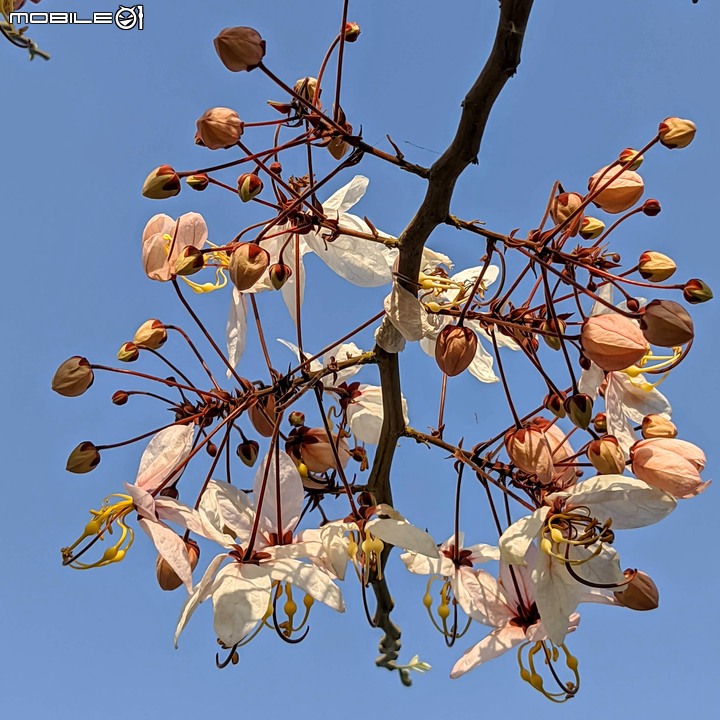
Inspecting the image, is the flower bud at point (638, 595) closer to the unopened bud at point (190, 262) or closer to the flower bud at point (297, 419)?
the flower bud at point (297, 419)

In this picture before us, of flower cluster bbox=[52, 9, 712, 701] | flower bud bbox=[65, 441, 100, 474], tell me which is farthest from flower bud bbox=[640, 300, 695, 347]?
flower bud bbox=[65, 441, 100, 474]

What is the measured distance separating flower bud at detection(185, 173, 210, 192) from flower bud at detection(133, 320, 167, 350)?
11.9 inches

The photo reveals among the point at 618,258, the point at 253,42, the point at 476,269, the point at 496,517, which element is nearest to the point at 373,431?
the point at 496,517

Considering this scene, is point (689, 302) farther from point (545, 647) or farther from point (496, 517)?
point (545, 647)

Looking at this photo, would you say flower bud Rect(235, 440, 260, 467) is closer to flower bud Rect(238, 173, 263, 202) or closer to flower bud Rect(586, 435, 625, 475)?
flower bud Rect(238, 173, 263, 202)

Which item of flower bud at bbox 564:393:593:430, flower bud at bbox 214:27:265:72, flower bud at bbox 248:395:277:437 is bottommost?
flower bud at bbox 564:393:593:430

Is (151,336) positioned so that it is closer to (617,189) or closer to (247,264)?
(247,264)

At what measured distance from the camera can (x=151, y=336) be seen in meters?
1.75

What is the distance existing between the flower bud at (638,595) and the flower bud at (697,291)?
47cm

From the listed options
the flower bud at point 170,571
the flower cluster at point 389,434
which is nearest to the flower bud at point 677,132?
the flower cluster at point 389,434

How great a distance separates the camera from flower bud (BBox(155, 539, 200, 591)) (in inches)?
62.8

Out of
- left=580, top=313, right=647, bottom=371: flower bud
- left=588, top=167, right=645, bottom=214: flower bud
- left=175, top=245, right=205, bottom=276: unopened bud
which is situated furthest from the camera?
left=588, top=167, right=645, bottom=214: flower bud

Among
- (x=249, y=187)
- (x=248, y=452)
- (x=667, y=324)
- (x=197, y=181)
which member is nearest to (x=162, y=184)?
(x=197, y=181)

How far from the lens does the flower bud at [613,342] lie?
1.47m
